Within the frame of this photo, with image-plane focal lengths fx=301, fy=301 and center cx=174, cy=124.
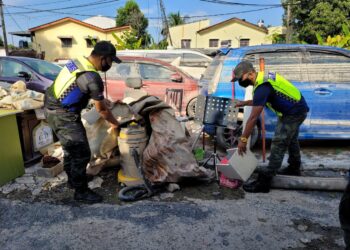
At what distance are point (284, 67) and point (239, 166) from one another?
2.17m

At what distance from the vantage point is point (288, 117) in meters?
3.46

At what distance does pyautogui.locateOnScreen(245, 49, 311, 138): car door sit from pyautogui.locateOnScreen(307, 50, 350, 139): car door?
137 millimetres

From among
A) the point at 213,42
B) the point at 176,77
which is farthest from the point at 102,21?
the point at 176,77

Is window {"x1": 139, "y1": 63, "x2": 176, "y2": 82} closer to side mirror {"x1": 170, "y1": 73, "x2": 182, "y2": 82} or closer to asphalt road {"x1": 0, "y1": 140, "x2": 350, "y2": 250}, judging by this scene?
side mirror {"x1": 170, "y1": 73, "x2": 182, "y2": 82}

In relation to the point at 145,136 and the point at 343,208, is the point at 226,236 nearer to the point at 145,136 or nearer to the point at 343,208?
the point at 343,208

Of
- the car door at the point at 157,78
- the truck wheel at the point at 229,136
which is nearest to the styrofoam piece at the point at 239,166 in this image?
the truck wheel at the point at 229,136

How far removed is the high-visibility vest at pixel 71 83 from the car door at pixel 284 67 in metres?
2.75

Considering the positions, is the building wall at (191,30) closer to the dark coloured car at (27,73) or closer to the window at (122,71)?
the window at (122,71)

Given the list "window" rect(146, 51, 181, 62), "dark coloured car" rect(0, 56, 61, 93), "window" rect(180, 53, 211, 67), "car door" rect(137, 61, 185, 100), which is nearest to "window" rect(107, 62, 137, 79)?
"car door" rect(137, 61, 185, 100)

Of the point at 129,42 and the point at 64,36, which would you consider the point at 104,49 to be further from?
the point at 64,36

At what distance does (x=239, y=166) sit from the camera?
3527mm

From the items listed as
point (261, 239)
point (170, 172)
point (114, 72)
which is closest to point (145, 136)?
point (170, 172)

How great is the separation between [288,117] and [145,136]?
1751 mm

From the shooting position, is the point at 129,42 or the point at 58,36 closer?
the point at 129,42
